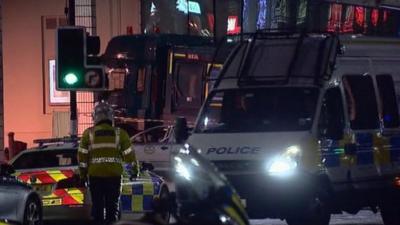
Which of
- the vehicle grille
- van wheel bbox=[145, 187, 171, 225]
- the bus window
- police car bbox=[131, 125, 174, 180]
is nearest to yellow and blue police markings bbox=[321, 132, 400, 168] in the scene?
the vehicle grille

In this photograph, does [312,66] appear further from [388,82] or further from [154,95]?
[154,95]

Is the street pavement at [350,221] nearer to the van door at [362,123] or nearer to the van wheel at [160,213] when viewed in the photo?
the van door at [362,123]

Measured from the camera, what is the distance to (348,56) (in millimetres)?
13922

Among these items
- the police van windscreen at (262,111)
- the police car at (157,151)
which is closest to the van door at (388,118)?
the police van windscreen at (262,111)

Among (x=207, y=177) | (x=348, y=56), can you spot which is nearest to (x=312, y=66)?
(x=348, y=56)

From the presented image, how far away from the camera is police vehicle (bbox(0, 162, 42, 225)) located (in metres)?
13.5

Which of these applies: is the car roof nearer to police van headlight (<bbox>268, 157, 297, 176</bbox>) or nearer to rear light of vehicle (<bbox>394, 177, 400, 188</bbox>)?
police van headlight (<bbox>268, 157, 297, 176</bbox>)

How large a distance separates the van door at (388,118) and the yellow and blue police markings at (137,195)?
2.98 m

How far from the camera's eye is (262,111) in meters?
13.5

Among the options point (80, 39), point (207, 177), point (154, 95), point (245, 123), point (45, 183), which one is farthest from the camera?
point (154, 95)

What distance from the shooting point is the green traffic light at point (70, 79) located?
15614 millimetres

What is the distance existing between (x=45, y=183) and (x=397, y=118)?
4.66 metres

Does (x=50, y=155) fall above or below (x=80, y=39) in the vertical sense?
below

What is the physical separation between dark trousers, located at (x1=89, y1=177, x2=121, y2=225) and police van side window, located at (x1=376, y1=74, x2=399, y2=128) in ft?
13.7
